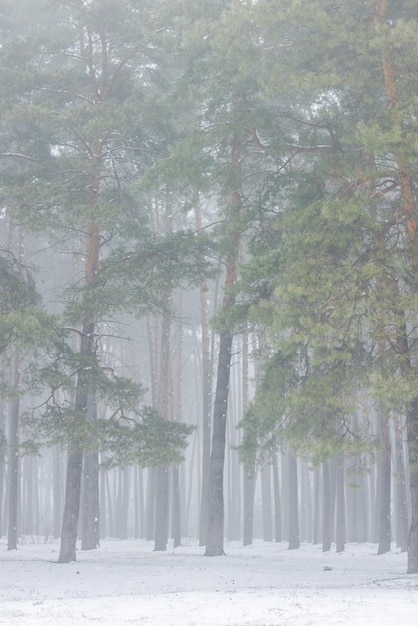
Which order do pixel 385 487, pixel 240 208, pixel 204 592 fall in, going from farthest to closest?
pixel 385 487 < pixel 240 208 < pixel 204 592

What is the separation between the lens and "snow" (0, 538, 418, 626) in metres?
9.91

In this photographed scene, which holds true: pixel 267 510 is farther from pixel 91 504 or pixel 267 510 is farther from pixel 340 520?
pixel 91 504

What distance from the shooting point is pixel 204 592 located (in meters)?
12.7

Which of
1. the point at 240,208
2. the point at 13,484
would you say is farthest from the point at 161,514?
the point at 240,208

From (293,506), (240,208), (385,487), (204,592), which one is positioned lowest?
(204,592)

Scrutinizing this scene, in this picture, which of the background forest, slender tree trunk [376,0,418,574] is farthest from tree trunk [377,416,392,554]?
slender tree trunk [376,0,418,574]

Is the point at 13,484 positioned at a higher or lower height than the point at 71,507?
higher

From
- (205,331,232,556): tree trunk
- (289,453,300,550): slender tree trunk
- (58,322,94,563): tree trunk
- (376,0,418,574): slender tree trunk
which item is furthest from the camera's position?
(289,453,300,550): slender tree trunk

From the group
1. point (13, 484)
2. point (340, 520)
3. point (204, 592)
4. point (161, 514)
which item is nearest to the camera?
point (204, 592)

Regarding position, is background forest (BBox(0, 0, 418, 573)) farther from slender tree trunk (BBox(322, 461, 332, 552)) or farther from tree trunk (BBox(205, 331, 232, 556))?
slender tree trunk (BBox(322, 461, 332, 552))

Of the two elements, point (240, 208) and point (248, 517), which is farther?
point (248, 517)

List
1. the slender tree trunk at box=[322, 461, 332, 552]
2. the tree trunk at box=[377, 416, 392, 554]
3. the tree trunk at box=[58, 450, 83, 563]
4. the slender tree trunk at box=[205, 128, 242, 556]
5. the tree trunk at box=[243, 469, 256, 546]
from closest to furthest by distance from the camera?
the tree trunk at box=[58, 450, 83, 563]
the slender tree trunk at box=[205, 128, 242, 556]
the tree trunk at box=[377, 416, 392, 554]
the slender tree trunk at box=[322, 461, 332, 552]
the tree trunk at box=[243, 469, 256, 546]

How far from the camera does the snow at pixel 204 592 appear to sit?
9914mm

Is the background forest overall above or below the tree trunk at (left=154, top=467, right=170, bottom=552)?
above
